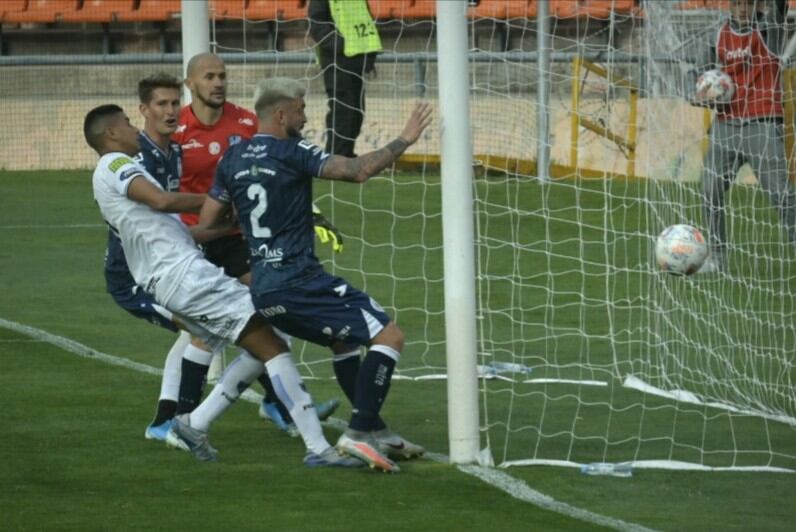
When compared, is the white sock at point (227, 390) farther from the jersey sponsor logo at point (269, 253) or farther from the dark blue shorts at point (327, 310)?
the jersey sponsor logo at point (269, 253)

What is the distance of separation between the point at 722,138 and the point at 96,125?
17.4 feet

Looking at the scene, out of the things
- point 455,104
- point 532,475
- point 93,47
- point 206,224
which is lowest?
point 532,475

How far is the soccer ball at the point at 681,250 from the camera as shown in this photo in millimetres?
8812

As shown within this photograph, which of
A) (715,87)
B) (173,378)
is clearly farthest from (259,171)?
(715,87)

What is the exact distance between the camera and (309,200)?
7105mm

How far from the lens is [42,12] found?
2391cm

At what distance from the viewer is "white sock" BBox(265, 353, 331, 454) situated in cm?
723

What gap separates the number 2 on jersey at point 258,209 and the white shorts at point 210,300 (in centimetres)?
38

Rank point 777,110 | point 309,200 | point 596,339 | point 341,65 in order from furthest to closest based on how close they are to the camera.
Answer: point 341,65
point 777,110
point 596,339
point 309,200

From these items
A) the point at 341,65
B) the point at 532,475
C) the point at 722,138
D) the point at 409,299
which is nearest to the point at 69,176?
the point at 341,65

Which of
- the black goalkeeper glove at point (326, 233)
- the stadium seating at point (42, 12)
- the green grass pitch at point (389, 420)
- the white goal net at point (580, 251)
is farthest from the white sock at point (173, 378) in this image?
the stadium seating at point (42, 12)

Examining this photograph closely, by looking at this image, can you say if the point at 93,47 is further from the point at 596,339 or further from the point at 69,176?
the point at 596,339

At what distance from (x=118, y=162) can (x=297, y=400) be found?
1333 mm

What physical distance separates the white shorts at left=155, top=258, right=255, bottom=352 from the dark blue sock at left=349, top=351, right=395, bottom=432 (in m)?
0.59
